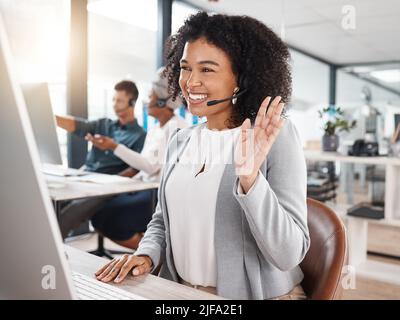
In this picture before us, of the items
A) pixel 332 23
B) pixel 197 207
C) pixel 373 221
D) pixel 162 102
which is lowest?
pixel 373 221

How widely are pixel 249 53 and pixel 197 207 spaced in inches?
17.2

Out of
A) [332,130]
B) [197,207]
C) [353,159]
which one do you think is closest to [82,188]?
[197,207]

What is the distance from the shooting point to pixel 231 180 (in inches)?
39.4

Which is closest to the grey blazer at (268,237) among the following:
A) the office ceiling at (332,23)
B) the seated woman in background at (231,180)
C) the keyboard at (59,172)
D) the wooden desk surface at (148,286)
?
the seated woman in background at (231,180)

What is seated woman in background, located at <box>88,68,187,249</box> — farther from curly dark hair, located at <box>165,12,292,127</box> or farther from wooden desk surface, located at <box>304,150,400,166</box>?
curly dark hair, located at <box>165,12,292,127</box>

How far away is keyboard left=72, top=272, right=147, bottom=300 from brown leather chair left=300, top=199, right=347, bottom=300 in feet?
1.47

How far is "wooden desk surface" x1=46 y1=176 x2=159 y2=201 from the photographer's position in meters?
1.91

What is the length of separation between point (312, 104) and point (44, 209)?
31.0ft

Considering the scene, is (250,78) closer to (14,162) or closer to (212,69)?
(212,69)

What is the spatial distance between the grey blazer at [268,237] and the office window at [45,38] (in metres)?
2.58

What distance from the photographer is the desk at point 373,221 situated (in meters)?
2.74

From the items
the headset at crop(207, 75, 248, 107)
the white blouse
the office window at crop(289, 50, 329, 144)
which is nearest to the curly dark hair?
the headset at crop(207, 75, 248, 107)

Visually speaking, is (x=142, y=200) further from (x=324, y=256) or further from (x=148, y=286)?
(x=148, y=286)

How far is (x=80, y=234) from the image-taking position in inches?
148
